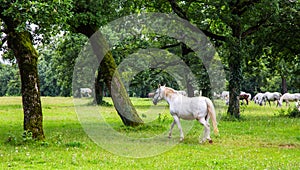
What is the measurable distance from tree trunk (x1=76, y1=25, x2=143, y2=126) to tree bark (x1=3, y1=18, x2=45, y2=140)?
5.94 meters

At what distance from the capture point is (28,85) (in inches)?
597

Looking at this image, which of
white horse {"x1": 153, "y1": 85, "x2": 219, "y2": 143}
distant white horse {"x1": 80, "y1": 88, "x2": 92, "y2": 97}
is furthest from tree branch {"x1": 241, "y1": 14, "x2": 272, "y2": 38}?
distant white horse {"x1": 80, "y1": 88, "x2": 92, "y2": 97}

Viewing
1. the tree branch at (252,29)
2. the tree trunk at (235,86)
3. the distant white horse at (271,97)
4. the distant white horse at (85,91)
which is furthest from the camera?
the distant white horse at (85,91)

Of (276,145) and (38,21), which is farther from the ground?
(38,21)

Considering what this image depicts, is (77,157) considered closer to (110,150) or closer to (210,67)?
(110,150)

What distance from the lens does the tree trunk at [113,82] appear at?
818 inches

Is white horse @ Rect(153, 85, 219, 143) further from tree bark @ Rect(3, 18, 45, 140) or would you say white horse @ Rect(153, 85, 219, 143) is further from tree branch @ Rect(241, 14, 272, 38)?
tree branch @ Rect(241, 14, 272, 38)

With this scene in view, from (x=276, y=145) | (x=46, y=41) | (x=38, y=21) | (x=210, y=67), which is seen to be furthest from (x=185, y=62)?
(x=38, y=21)

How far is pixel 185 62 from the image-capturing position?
30594mm

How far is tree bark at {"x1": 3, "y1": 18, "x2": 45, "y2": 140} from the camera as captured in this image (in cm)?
1519

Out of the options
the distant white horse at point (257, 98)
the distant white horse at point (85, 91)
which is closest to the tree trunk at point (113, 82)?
the distant white horse at point (85, 91)

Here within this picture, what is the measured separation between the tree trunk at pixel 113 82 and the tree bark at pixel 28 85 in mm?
5942

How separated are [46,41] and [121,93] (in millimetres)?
4444

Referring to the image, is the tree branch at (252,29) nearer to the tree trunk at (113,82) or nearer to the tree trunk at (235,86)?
the tree trunk at (235,86)
